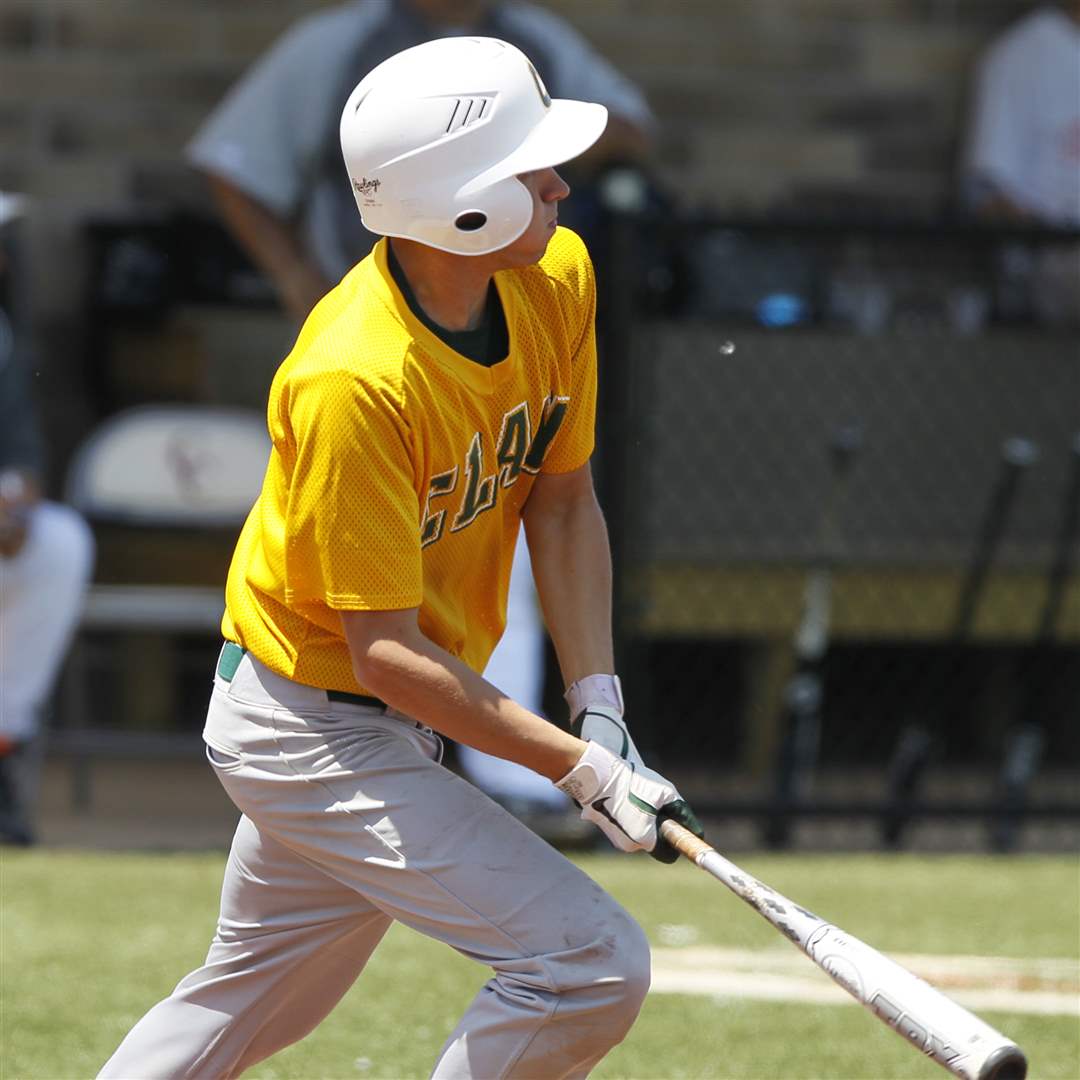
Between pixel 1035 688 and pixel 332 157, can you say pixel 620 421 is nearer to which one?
pixel 332 157

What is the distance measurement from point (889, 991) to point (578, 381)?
109 centimetres

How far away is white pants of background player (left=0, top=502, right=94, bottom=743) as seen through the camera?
21.6ft

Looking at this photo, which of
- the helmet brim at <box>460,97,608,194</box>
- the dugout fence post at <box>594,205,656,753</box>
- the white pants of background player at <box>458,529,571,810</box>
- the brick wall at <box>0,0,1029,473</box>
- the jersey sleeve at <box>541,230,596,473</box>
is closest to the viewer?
the helmet brim at <box>460,97,608,194</box>

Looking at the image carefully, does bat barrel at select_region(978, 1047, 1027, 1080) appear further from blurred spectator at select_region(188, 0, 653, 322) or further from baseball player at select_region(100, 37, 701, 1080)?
blurred spectator at select_region(188, 0, 653, 322)

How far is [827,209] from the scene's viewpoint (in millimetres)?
8859

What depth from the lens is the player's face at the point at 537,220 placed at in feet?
10.3

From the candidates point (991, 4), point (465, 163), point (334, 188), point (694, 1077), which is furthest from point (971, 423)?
point (465, 163)

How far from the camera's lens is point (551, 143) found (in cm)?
313

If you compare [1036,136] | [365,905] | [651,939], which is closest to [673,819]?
[365,905]

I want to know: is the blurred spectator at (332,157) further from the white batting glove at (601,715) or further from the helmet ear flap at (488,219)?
the helmet ear flap at (488,219)

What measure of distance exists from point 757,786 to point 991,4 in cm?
343

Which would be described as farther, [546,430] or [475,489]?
[546,430]

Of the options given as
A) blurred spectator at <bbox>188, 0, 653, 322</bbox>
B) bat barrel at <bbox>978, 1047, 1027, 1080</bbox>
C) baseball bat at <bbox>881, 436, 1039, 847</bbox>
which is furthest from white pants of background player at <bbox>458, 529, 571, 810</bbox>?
bat barrel at <bbox>978, 1047, 1027, 1080</bbox>

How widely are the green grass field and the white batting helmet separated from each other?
1859mm
